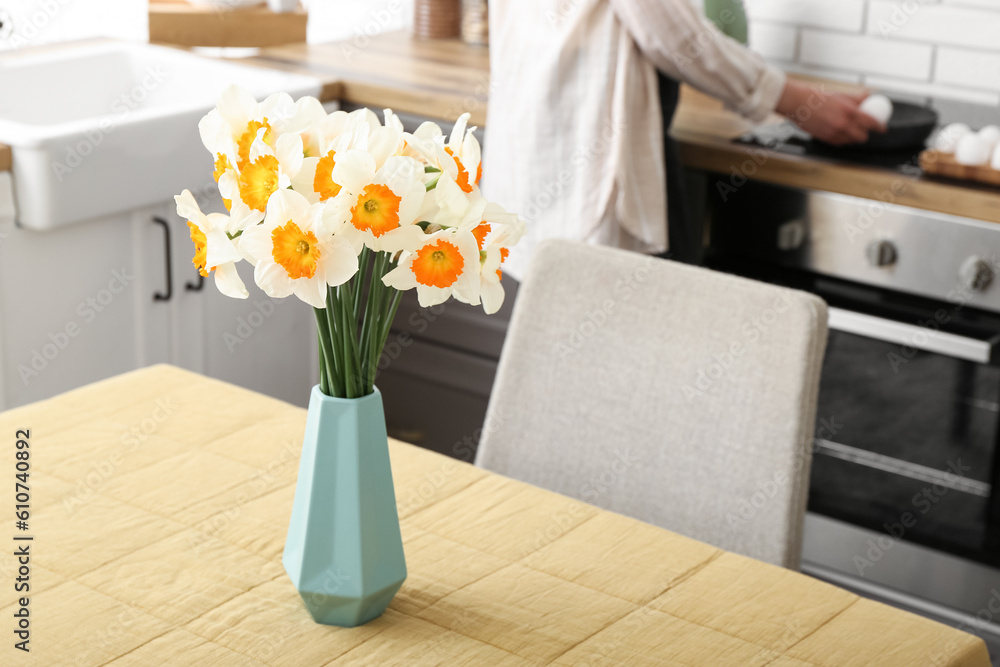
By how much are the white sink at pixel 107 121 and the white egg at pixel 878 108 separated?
3.42 feet

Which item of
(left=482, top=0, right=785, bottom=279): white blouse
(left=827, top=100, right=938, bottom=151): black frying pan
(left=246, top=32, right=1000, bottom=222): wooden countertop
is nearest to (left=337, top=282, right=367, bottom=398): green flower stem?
(left=482, top=0, right=785, bottom=279): white blouse

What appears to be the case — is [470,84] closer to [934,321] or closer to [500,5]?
[500,5]

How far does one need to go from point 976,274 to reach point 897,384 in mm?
227

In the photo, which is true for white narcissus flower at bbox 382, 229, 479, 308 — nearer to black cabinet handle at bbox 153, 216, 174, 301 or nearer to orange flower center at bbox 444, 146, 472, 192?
orange flower center at bbox 444, 146, 472, 192

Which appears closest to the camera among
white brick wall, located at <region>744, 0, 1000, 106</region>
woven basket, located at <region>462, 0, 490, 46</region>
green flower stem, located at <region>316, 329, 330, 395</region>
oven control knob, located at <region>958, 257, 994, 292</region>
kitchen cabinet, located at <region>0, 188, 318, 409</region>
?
green flower stem, located at <region>316, 329, 330, 395</region>

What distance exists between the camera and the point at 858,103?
6.73ft

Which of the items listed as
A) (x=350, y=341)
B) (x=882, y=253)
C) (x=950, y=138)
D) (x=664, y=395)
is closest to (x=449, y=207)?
(x=350, y=341)

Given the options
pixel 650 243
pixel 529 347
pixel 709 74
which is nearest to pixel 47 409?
pixel 529 347

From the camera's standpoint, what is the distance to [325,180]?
0.81 metres

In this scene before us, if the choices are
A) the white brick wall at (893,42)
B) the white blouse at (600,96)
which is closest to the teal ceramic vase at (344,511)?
the white blouse at (600,96)

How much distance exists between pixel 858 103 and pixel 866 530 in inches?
29.2

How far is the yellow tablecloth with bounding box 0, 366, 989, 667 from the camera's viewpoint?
3.04 feet

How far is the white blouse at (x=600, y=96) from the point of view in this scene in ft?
6.06

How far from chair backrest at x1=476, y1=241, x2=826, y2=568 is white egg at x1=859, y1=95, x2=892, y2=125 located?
82cm
